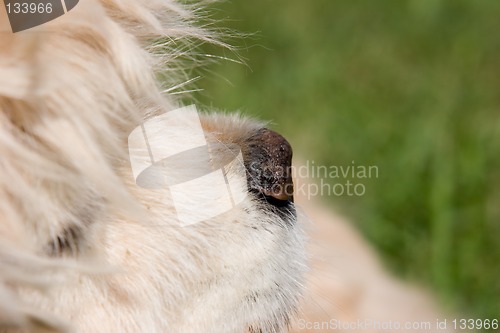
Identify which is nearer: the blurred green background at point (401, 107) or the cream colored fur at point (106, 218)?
the cream colored fur at point (106, 218)

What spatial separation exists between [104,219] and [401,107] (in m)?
2.59

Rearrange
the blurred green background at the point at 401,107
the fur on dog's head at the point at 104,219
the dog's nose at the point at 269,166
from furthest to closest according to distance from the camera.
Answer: the blurred green background at the point at 401,107 < the dog's nose at the point at 269,166 < the fur on dog's head at the point at 104,219

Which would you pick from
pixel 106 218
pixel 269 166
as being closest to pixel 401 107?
pixel 269 166

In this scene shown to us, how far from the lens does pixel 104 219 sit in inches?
59.6

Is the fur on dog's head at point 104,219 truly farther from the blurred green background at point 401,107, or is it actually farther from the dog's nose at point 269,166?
the blurred green background at point 401,107

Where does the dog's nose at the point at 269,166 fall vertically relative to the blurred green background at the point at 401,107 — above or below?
above

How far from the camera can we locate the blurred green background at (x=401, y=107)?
3.12m

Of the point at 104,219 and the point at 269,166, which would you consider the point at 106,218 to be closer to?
the point at 104,219

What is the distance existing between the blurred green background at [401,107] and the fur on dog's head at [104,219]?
1.29 meters

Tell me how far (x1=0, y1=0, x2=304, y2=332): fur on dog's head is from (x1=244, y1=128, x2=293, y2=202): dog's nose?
16mm

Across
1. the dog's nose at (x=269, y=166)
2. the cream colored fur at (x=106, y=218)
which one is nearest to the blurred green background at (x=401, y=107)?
the dog's nose at (x=269, y=166)

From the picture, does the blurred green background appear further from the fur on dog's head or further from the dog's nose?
the fur on dog's head

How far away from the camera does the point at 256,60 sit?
4.25 m

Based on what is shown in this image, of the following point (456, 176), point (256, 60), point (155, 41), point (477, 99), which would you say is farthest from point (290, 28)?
point (155, 41)
